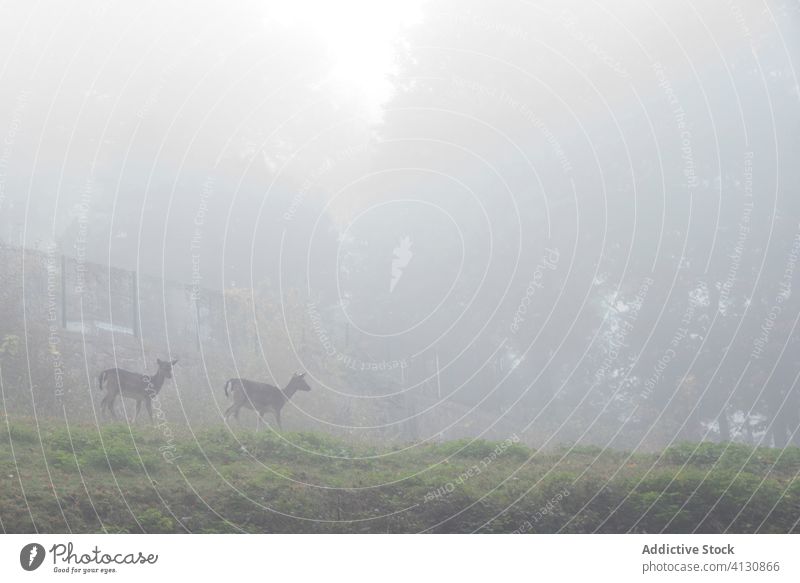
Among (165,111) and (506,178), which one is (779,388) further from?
(165,111)

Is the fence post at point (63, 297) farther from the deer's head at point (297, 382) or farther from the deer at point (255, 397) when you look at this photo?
the deer's head at point (297, 382)

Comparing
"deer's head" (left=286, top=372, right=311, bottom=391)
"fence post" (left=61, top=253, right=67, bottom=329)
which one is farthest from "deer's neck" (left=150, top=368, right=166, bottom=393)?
"fence post" (left=61, top=253, right=67, bottom=329)

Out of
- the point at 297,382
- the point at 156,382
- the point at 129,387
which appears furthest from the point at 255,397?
the point at 129,387

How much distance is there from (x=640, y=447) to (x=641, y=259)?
8.06 meters

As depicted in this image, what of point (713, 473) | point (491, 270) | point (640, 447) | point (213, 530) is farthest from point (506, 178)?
point (213, 530)

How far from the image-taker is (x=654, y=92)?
3984 cm

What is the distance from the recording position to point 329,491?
17.5 m

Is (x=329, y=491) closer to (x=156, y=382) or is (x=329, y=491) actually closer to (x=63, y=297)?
(x=156, y=382)

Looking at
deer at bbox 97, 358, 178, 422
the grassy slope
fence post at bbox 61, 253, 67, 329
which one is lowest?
the grassy slope

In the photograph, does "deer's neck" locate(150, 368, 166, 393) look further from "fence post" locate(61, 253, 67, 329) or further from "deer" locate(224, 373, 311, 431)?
"fence post" locate(61, 253, 67, 329)

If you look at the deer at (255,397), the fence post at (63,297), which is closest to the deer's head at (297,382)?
the deer at (255,397)

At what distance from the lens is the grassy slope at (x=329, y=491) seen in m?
15.5

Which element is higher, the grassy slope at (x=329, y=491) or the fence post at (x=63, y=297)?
the fence post at (x=63, y=297)

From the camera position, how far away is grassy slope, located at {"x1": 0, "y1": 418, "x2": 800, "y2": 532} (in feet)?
50.8
